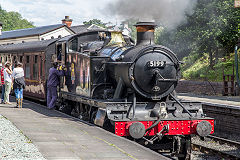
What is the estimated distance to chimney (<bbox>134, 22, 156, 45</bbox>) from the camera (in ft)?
28.3

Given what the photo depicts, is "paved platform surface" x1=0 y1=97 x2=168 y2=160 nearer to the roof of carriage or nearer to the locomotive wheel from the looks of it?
the locomotive wheel

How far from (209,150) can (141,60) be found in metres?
3.14

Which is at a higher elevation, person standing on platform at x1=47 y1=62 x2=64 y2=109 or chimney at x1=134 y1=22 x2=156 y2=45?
chimney at x1=134 y1=22 x2=156 y2=45

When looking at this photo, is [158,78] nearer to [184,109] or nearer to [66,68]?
[184,109]

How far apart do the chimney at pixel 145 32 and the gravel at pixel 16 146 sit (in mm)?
3493

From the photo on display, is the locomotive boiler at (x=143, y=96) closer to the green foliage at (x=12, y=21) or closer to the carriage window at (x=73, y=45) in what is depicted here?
the carriage window at (x=73, y=45)

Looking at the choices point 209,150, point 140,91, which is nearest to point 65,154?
point 140,91

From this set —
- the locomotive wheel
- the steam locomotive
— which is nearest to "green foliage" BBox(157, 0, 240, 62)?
the steam locomotive

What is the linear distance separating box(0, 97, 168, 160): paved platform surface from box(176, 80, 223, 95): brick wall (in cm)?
1564

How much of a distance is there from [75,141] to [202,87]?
19725mm

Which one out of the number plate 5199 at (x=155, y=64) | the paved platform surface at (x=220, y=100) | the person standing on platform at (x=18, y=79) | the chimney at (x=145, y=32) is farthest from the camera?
the paved platform surface at (x=220, y=100)

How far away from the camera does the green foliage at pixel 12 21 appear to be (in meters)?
116

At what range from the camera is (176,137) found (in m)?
8.63

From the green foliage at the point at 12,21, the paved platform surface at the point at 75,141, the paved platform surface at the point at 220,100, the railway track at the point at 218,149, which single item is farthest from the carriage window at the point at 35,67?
the green foliage at the point at 12,21
